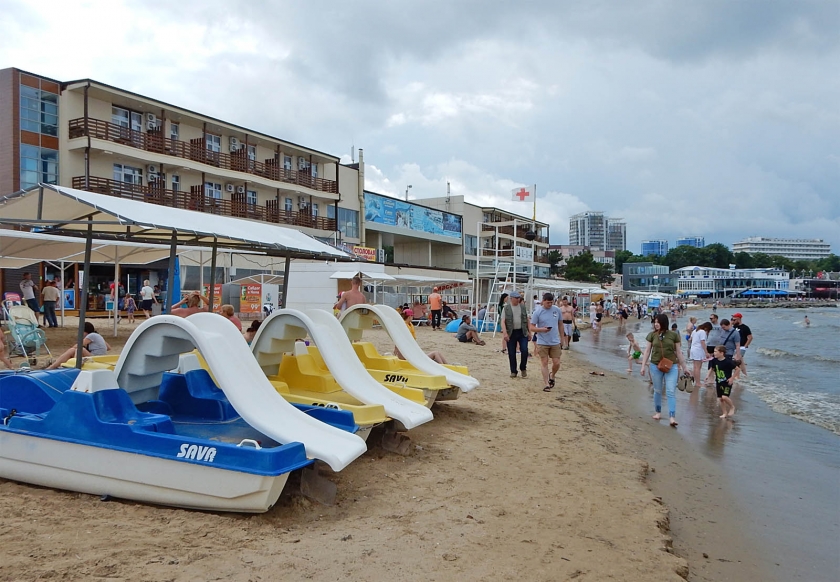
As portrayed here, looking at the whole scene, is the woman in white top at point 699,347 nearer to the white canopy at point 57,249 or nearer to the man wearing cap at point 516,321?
the man wearing cap at point 516,321

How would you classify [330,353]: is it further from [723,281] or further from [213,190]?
[723,281]

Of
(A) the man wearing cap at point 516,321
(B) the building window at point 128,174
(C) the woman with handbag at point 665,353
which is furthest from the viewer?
(B) the building window at point 128,174

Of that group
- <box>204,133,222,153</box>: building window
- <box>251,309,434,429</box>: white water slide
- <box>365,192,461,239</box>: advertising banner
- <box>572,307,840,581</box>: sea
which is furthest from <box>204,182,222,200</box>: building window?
<box>251,309,434,429</box>: white water slide

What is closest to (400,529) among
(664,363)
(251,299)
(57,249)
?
(664,363)

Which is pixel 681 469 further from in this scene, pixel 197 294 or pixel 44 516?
pixel 197 294

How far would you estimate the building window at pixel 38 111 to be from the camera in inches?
1014

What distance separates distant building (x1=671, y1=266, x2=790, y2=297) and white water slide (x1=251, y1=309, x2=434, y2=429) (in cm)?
14732

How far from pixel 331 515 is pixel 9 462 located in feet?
8.61

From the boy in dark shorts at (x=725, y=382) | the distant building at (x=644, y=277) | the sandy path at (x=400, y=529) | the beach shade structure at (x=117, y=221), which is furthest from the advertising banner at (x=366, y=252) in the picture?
the distant building at (x=644, y=277)

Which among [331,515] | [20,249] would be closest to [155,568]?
[331,515]

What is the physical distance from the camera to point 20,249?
14.0 meters

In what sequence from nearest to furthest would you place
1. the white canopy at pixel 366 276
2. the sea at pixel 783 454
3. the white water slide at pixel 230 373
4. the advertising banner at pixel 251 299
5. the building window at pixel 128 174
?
1. the white water slide at pixel 230 373
2. the sea at pixel 783 454
3. the white canopy at pixel 366 276
4. the advertising banner at pixel 251 299
5. the building window at pixel 128 174

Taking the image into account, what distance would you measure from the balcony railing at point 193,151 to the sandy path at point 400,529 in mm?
26535

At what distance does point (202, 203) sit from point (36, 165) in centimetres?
797
